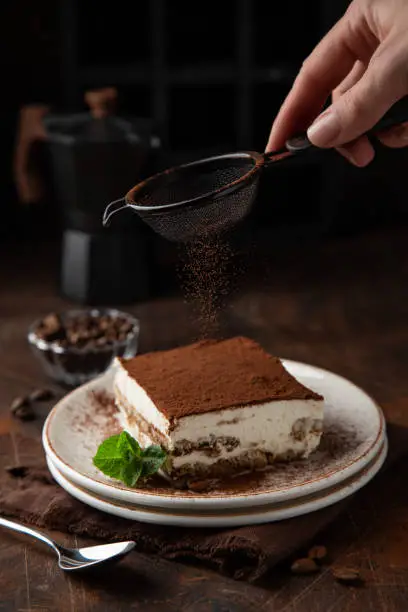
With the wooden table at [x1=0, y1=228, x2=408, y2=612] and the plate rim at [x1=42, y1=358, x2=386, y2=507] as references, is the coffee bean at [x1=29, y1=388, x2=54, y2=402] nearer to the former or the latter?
the wooden table at [x1=0, y1=228, x2=408, y2=612]

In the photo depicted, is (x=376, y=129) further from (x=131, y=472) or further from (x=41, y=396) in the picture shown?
(x=41, y=396)

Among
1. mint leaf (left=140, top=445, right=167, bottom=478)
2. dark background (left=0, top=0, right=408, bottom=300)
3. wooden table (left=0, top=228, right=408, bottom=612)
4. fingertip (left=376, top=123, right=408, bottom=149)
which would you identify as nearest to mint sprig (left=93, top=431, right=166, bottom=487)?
mint leaf (left=140, top=445, right=167, bottom=478)

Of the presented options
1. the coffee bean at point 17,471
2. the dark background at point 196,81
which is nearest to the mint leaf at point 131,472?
the coffee bean at point 17,471

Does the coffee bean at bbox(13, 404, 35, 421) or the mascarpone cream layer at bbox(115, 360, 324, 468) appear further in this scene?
the coffee bean at bbox(13, 404, 35, 421)

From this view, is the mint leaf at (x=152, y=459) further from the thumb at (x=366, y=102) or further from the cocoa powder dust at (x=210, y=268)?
the thumb at (x=366, y=102)

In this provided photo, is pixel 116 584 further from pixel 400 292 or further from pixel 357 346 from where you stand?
pixel 400 292
